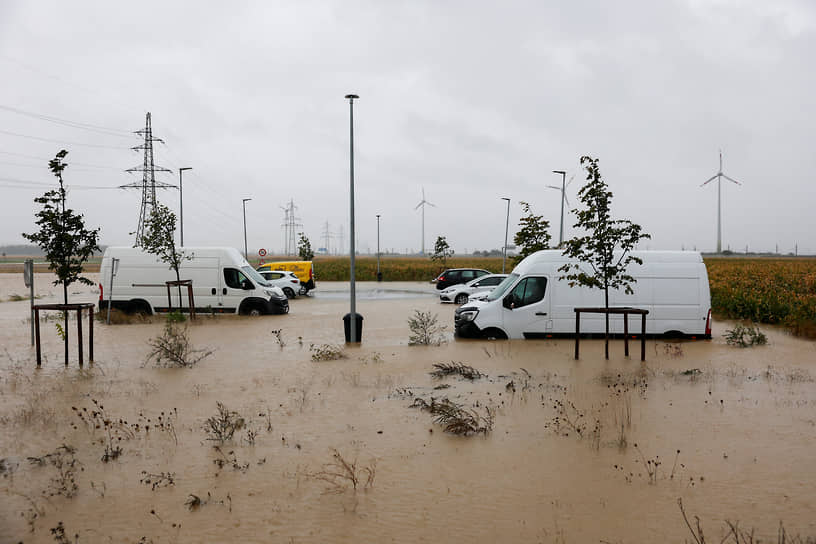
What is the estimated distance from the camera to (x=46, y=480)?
19.8 feet

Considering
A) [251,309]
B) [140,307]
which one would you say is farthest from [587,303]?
[140,307]

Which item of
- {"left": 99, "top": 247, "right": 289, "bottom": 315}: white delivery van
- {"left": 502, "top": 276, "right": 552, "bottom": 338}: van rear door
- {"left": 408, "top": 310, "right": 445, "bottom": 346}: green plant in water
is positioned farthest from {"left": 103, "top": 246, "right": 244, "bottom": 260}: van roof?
{"left": 502, "top": 276, "right": 552, "bottom": 338}: van rear door

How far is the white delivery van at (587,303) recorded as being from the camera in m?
14.4

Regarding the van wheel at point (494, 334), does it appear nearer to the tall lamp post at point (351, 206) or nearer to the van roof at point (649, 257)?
the van roof at point (649, 257)

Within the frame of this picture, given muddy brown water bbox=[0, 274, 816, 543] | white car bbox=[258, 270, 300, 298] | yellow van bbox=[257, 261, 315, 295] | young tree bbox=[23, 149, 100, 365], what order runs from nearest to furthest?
muddy brown water bbox=[0, 274, 816, 543]
young tree bbox=[23, 149, 100, 365]
white car bbox=[258, 270, 300, 298]
yellow van bbox=[257, 261, 315, 295]

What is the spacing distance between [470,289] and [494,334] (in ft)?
35.7

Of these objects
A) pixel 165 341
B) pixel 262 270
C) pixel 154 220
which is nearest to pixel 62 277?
pixel 165 341

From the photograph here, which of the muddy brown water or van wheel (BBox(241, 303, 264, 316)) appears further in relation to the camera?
van wheel (BBox(241, 303, 264, 316))

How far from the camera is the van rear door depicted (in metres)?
14.4

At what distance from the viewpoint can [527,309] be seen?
1434 cm

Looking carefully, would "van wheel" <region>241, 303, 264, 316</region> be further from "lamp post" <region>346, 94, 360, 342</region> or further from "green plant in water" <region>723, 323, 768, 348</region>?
"green plant in water" <region>723, 323, 768, 348</region>

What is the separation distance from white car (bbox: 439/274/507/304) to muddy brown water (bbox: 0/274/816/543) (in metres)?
12.4

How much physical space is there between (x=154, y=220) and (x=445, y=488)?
1769 cm

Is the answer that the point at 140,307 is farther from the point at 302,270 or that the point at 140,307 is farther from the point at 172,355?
the point at 302,270
